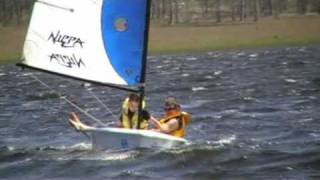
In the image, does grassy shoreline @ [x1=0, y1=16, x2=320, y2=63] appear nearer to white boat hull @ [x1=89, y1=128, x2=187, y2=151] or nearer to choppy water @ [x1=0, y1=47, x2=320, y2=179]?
choppy water @ [x1=0, y1=47, x2=320, y2=179]

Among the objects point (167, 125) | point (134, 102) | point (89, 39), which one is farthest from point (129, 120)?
point (89, 39)

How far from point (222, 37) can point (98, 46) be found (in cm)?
7544

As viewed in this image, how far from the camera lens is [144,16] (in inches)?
860

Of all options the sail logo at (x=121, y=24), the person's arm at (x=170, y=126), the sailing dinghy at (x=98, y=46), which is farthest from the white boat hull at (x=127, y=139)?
the sail logo at (x=121, y=24)

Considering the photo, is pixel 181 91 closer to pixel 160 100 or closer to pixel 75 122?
pixel 160 100

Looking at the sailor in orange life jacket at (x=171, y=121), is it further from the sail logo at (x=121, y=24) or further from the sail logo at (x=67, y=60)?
the sail logo at (x=67, y=60)

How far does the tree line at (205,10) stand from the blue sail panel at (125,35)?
9627 centimetres

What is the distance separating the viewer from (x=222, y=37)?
319ft

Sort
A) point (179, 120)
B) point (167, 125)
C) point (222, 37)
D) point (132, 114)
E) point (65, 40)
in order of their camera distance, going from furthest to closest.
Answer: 1. point (222, 37)
2. point (179, 120)
3. point (167, 125)
4. point (132, 114)
5. point (65, 40)

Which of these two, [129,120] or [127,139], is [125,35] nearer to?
[129,120]

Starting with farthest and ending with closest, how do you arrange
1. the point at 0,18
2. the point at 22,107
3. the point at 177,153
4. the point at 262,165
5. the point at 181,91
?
the point at 0,18 < the point at 181,91 < the point at 22,107 < the point at 177,153 < the point at 262,165

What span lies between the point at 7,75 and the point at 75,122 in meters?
45.4

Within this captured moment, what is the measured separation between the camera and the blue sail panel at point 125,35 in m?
22.0

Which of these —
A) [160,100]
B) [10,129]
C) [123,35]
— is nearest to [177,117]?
[123,35]
